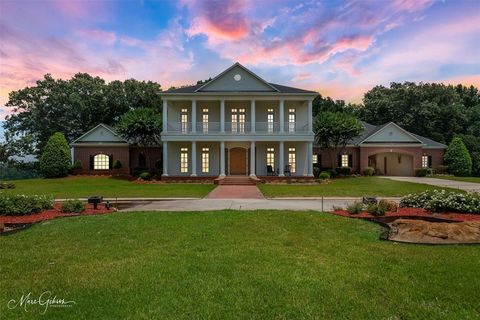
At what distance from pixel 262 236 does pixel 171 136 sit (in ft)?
69.4

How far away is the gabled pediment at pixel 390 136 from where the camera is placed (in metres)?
34.3

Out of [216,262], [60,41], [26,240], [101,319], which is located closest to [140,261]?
[216,262]

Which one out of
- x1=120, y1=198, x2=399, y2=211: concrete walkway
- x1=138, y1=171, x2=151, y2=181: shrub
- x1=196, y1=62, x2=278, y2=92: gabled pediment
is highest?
x1=196, y1=62, x2=278, y2=92: gabled pediment

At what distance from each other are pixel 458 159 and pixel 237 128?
24.2 meters

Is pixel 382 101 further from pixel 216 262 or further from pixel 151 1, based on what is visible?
pixel 216 262

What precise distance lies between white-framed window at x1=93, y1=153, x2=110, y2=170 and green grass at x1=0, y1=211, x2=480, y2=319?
2596cm

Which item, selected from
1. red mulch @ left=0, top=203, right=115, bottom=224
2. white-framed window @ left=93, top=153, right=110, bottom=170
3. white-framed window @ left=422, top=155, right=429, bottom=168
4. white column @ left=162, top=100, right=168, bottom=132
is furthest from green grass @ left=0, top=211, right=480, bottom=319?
white-framed window @ left=422, top=155, right=429, bottom=168

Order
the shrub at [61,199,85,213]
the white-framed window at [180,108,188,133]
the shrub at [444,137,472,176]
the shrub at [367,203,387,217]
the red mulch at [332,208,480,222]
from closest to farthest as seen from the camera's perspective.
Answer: the red mulch at [332,208,480,222], the shrub at [367,203,387,217], the shrub at [61,199,85,213], the white-framed window at [180,108,188,133], the shrub at [444,137,472,176]

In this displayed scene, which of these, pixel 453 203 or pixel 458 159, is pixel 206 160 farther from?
pixel 458 159

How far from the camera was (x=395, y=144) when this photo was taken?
34.2 m

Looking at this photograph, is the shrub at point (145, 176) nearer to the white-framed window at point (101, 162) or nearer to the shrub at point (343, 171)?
the white-framed window at point (101, 162)

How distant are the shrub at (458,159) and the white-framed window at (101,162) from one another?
119ft

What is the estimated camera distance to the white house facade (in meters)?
27.0

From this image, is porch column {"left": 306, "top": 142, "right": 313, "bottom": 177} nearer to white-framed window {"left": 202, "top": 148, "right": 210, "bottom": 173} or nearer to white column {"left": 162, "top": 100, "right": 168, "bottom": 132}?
white-framed window {"left": 202, "top": 148, "right": 210, "bottom": 173}
